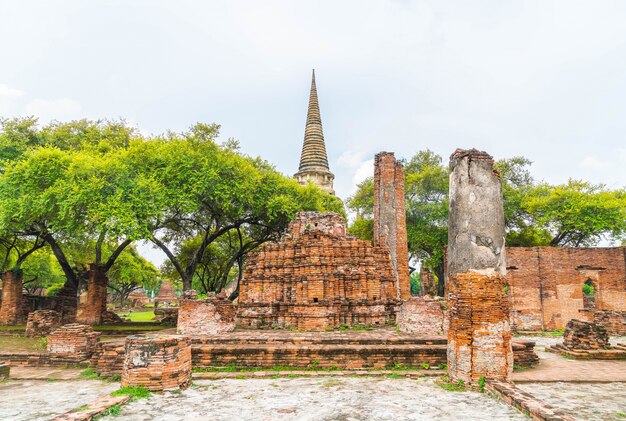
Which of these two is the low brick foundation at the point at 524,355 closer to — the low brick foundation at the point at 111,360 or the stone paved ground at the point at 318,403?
the stone paved ground at the point at 318,403

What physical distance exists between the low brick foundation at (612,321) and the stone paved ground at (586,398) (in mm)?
9772

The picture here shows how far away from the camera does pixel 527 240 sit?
Answer: 25.2 metres

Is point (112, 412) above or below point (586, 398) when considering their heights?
above

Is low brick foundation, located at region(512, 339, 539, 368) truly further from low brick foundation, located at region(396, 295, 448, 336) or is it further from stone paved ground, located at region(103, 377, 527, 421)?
stone paved ground, located at region(103, 377, 527, 421)

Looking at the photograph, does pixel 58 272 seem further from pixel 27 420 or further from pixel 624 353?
pixel 624 353

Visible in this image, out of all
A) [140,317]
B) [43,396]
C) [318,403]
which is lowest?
[140,317]

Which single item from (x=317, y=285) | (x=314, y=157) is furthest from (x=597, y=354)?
(x=314, y=157)

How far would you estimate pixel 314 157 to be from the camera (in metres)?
34.2

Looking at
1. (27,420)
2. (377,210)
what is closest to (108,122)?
(377,210)

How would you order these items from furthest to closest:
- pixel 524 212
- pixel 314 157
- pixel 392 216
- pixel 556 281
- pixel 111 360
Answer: pixel 314 157 < pixel 524 212 < pixel 556 281 < pixel 392 216 < pixel 111 360

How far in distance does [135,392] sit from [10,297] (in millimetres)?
17488

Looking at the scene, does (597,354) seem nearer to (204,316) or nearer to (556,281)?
(556,281)

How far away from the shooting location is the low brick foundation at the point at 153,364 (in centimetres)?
659

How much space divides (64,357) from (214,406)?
558 cm
